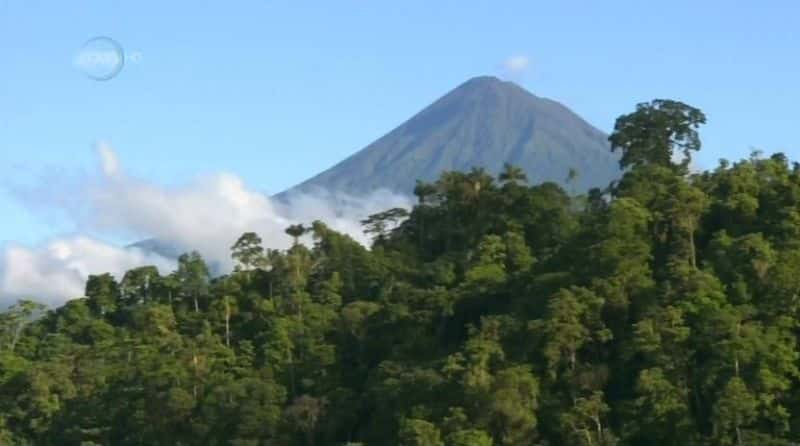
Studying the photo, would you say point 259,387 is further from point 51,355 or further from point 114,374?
point 51,355

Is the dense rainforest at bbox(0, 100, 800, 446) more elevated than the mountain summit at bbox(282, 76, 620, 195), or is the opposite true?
the mountain summit at bbox(282, 76, 620, 195)

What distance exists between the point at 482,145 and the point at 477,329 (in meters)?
71.5

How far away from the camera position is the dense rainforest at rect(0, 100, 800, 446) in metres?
24.5

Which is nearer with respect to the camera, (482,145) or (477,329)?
(477,329)

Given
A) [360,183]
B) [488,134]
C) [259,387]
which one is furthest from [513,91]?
[259,387]

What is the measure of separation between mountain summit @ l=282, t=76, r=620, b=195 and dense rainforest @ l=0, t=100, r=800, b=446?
49.6m

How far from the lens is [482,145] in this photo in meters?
98.6

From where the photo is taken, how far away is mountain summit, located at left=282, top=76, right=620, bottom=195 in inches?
3661

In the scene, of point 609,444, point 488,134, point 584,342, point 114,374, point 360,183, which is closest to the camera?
point 609,444

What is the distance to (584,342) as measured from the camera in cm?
2631

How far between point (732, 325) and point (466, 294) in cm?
746

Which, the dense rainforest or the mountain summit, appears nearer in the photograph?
the dense rainforest

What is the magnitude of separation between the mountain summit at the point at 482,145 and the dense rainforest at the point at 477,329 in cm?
4963

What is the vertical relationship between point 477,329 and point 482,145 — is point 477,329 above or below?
below
